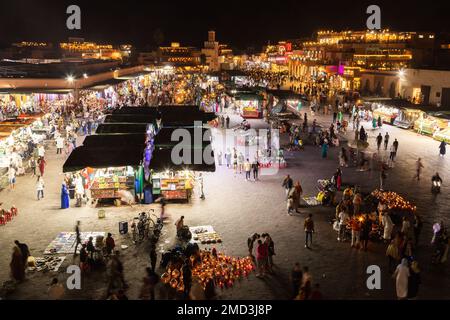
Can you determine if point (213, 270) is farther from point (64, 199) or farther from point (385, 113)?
point (385, 113)

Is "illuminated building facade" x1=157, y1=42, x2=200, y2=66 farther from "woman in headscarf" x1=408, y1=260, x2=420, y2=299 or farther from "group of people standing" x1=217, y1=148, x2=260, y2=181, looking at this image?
"woman in headscarf" x1=408, y1=260, x2=420, y2=299

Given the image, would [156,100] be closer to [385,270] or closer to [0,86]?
[0,86]

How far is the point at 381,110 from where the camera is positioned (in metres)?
36.0

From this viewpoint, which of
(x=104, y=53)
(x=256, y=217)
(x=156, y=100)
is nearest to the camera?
(x=256, y=217)

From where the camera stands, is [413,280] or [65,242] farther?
[65,242]

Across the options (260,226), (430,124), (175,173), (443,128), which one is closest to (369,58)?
(430,124)

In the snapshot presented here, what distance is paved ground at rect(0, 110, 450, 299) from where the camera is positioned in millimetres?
10039

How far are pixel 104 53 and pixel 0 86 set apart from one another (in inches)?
3252

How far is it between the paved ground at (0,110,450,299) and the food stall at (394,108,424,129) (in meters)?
10.2

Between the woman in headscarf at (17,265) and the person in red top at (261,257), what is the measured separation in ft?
A: 18.0

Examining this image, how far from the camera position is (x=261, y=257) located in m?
10.4

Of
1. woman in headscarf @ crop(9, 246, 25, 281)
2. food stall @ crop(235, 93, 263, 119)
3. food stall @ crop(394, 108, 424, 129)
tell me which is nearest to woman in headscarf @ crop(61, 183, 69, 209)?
woman in headscarf @ crop(9, 246, 25, 281)

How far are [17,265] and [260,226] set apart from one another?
22.4 feet

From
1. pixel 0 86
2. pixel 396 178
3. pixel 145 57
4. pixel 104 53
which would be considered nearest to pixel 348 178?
pixel 396 178
